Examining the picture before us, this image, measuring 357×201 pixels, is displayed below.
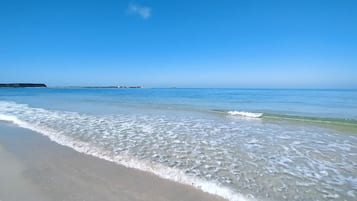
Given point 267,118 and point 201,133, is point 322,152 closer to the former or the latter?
point 201,133

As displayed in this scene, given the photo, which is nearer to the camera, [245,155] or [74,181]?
[74,181]

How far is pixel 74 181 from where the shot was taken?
3.78m

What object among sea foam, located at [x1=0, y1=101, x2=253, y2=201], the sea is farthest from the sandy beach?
the sea

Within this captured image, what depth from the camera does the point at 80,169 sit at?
438 cm

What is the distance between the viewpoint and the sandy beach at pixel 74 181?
3309 mm

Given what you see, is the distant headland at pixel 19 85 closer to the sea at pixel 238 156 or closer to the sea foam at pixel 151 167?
the sea at pixel 238 156

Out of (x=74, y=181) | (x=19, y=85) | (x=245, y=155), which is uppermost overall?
(x=19, y=85)

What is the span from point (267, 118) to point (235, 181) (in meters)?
9.71

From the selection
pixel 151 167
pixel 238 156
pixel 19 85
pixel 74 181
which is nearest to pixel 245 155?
pixel 238 156

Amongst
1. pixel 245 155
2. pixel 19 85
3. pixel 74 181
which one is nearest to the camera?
pixel 74 181

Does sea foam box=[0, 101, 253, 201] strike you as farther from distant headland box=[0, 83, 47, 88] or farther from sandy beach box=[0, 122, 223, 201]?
distant headland box=[0, 83, 47, 88]

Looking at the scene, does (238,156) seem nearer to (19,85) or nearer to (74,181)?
(74,181)

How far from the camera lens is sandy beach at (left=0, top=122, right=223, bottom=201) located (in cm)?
331

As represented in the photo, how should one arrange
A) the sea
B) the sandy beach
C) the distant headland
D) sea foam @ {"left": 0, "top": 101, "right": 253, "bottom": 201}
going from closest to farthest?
the sandy beach → sea foam @ {"left": 0, "top": 101, "right": 253, "bottom": 201} → the sea → the distant headland
